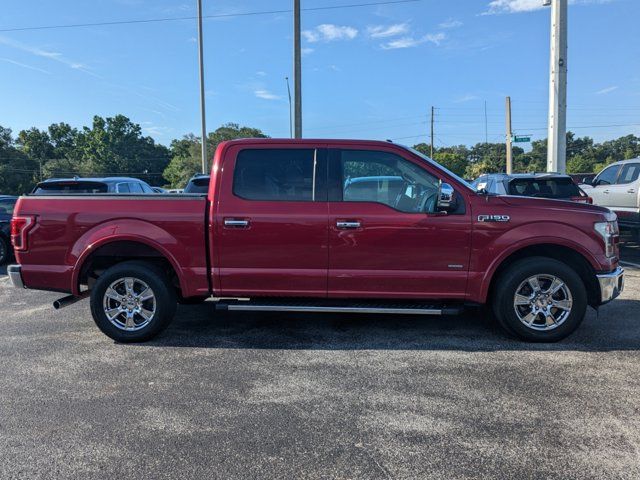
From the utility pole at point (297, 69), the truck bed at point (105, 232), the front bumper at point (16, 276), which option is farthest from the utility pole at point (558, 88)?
the front bumper at point (16, 276)

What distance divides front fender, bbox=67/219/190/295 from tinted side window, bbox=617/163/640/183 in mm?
9773

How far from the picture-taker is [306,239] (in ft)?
15.5

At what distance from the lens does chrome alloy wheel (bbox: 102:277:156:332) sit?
487cm

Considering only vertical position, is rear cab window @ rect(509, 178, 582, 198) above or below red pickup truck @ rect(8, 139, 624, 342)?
above

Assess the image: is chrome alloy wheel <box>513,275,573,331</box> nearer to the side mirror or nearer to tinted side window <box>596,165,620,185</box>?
the side mirror

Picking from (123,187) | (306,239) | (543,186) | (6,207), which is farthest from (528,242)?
(6,207)

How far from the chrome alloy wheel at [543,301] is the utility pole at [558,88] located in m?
8.35

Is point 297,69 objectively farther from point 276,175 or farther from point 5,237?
point 276,175

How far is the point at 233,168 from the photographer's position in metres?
4.89

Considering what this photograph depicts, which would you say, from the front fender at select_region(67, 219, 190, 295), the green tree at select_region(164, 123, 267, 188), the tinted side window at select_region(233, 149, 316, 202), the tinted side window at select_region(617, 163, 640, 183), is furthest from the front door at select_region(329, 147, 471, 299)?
the green tree at select_region(164, 123, 267, 188)

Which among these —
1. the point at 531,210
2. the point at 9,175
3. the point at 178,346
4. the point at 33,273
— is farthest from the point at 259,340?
the point at 9,175

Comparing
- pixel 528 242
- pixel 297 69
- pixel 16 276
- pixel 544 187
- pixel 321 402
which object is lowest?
pixel 321 402

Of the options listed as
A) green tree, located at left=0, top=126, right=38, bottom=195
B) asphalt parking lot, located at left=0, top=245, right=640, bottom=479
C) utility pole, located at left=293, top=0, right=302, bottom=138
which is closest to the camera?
asphalt parking lot, located at left=0, top=245, right=640, bottom=479

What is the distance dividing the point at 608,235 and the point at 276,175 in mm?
3421
